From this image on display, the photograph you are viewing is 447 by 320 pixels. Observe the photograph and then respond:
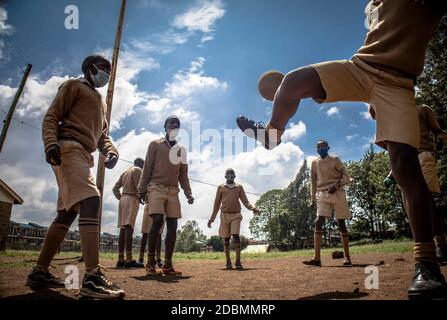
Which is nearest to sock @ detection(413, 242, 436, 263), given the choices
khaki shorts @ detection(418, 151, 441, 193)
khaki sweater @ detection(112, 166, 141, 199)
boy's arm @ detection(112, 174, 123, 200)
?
khaki shorts @ detection(418, 151, 441, 193)

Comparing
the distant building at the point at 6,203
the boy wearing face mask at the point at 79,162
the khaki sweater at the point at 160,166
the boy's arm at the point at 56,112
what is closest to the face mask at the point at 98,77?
the boy wearing face mask at the point at 79,162

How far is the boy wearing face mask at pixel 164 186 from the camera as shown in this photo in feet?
17.8

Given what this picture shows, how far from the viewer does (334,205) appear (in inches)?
263

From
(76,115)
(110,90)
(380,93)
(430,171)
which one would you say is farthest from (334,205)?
(110,90)

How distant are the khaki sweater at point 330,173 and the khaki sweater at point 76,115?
510 centimetres

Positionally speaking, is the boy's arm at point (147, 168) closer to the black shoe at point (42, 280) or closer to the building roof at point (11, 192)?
the black shoe at point (42, 280)

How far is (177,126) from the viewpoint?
603 centimetres

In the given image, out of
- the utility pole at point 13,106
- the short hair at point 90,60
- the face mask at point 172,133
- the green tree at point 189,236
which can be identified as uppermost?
the utility pole at point 13,106

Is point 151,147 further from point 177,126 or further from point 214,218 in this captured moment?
point 214,218

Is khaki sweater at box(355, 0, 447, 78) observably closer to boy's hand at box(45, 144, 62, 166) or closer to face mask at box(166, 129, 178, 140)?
boy's hand at box(45, 144, 62, 166)
